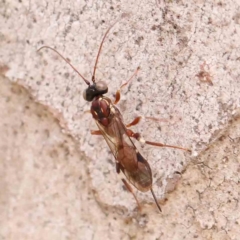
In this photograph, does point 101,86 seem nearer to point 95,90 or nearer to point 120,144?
point 95,90

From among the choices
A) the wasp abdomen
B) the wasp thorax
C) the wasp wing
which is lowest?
the wasp wing

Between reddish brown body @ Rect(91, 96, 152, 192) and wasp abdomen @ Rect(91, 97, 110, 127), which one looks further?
wasp abdomen @ Rect(91, 97, 110, 127)

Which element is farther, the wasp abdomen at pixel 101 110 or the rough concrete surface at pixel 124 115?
the wasp abdomen at pixel 101 110

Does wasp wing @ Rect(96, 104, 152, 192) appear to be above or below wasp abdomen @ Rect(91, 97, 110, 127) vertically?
below

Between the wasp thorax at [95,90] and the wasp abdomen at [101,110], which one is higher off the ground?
the wasp thorax at [95,90]

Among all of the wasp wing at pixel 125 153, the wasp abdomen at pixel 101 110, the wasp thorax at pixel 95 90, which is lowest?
the wasp wing at pixel 125 153
